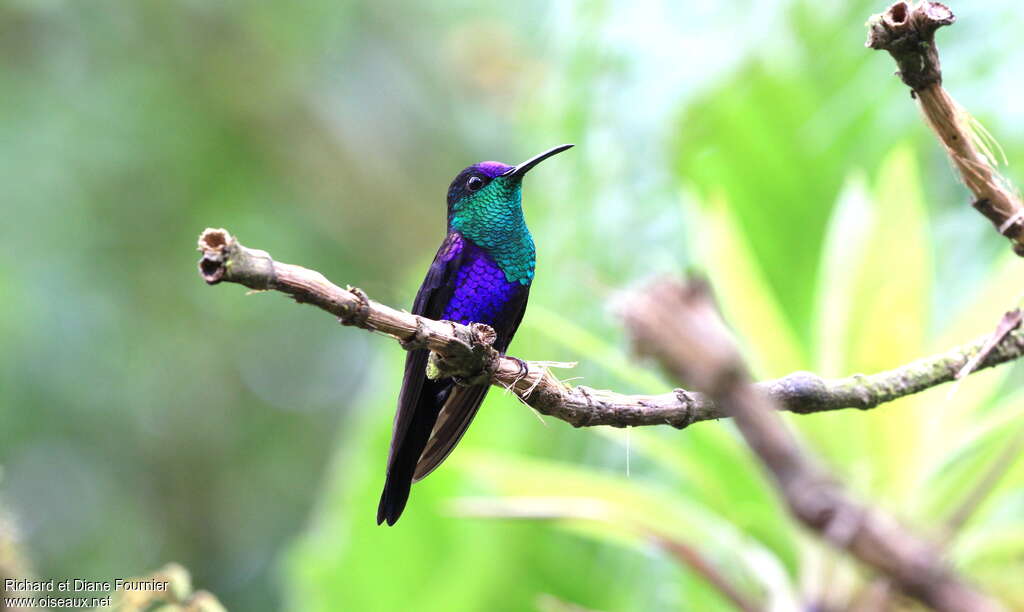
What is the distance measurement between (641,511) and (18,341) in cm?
387

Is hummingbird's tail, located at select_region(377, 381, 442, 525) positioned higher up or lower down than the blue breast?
lower down

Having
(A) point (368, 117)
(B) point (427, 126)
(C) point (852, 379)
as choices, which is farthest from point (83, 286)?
(C) point (852, 379)

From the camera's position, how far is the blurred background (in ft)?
8.46

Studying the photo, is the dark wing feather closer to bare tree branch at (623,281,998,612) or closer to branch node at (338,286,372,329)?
branch node at (338,286,372,329)

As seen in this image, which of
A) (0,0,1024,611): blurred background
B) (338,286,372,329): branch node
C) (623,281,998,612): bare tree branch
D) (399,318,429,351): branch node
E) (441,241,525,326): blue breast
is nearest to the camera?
(623,281,998,612): bare tree branch

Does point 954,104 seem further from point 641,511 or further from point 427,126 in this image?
point 427,126

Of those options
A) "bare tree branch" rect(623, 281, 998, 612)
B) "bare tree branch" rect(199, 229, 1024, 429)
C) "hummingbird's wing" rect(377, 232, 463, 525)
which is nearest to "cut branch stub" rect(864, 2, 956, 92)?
"bare tree branch" rect(199, 229, 1024, 429)

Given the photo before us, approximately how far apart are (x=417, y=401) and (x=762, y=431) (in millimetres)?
1449

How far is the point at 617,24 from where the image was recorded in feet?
13.6

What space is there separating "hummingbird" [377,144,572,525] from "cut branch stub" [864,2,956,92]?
0.95m

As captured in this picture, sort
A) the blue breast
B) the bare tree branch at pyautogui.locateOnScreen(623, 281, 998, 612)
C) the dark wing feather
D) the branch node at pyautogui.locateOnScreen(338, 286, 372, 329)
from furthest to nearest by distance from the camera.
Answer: the blue breast
the dark wing feather
the branch node at pyautogui.locateOnScreen(338, 286, 372, 329)
the bare tree branch at pyautogui.locateOnScreen(623, 281, 998, 612)

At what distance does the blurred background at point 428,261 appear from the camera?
2580 millimetres

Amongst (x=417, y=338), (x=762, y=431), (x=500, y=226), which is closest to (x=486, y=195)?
(x=500, y=226)

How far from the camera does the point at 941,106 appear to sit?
1363 millimetres
